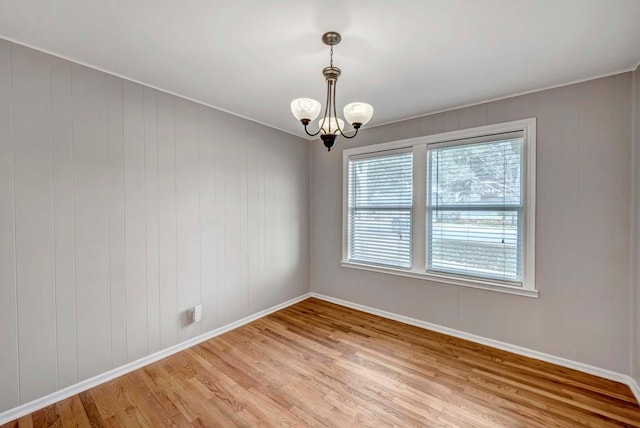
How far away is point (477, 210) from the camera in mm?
2799

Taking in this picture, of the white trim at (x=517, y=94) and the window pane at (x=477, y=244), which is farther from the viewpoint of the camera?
the window pane at (x=477, y=244)

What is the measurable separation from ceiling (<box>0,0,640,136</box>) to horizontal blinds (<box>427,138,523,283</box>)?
23.8 inches

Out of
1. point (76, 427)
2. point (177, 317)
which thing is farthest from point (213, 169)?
point (76, 427)

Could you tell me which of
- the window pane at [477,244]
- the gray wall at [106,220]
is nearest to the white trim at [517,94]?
the window pane at [477,244]

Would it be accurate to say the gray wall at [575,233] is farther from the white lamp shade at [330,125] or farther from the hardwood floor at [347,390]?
the white lamp shade at [330,125]

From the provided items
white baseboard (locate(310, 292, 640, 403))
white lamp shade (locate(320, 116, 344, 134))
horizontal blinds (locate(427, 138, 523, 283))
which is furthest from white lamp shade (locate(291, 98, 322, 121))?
white baseboard (locate(310, 292, 640, 403))

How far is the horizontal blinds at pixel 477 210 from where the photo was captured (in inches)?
103

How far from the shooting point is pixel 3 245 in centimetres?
175

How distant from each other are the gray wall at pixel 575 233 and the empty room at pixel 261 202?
14mm

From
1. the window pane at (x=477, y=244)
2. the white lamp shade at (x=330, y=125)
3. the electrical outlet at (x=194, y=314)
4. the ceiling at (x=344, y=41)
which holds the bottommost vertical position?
the electrical outlet at (x=194, y=314)

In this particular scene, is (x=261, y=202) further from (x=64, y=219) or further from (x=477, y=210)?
(x=477, y=210)

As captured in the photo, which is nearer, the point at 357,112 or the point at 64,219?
the point at 357,112

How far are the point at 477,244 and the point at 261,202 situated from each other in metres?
2.49

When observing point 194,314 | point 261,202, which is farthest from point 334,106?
point 194,314
